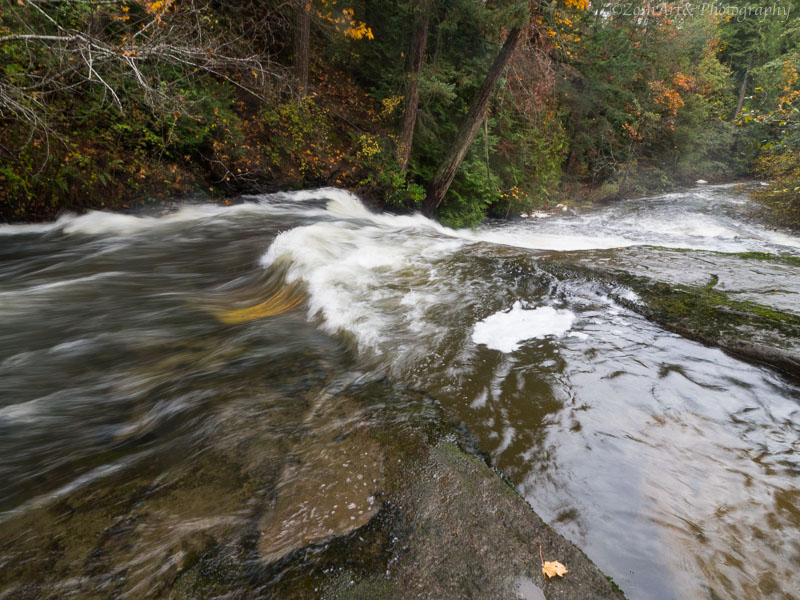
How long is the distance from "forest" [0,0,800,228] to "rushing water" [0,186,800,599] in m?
1.72

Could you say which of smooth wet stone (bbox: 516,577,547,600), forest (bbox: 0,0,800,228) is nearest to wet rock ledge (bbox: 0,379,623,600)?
smooth wet stone (bbox: 516,577,547,600)

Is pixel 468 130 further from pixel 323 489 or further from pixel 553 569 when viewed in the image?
pixel 553 569

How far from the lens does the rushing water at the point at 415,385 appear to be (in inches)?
76.2

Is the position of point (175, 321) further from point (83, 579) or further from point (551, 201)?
point (551, 201)

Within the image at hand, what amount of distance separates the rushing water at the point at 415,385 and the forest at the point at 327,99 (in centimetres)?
172

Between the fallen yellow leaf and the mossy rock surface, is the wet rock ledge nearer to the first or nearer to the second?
the fallen yellow leaf

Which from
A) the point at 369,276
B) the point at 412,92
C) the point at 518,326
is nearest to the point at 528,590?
the point at 518,326

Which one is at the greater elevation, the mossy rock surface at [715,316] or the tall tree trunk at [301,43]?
the tall tree trunk at [301,43]

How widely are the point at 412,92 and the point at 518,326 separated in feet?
25.6

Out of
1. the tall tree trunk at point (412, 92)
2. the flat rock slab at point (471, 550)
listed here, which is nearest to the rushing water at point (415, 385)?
the flat rock slab at point (471, 550)

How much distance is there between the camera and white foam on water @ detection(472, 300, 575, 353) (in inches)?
141

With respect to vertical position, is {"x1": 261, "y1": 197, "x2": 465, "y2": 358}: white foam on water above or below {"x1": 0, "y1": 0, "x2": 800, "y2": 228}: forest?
below

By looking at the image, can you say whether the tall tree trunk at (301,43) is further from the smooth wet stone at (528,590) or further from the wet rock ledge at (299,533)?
the smooth wet stone at (528,590)

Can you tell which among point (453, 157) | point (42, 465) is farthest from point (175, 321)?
point (453, 157)
